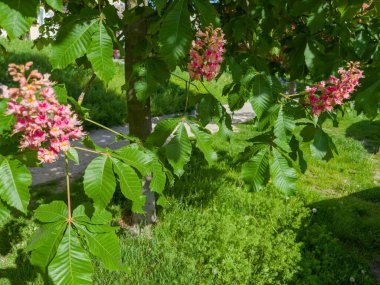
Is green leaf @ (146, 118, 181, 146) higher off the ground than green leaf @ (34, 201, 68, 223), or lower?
higher

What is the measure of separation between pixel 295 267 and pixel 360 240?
119 cm

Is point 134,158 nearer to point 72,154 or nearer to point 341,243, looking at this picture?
point 72,154

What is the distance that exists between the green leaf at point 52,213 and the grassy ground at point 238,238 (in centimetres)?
94

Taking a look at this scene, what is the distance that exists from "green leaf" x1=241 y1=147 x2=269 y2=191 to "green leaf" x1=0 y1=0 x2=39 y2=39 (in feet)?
3.97

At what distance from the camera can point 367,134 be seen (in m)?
8.48

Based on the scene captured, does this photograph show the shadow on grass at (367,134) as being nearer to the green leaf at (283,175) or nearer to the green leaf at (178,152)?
the green leaf at (283,175)

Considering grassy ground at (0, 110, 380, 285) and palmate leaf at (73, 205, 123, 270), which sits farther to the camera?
grassy ground at (0, 110, 380, 285)

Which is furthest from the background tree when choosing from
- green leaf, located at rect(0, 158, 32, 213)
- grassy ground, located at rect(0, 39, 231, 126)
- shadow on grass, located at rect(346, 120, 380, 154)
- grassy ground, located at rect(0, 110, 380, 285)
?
shadow on grass, located at rect(346, 120, 380, 154)

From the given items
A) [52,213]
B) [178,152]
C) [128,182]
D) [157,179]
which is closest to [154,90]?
[178,152]

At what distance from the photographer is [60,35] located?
1.53 m

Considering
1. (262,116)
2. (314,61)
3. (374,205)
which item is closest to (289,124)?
(262,116)

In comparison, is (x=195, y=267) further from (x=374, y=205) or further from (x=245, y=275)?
(x=374, y=205)

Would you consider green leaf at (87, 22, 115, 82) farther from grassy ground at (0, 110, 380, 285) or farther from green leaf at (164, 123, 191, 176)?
grassy ground at (0, 110, 380, 285)

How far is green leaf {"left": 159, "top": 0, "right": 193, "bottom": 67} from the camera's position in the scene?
4.94ft
